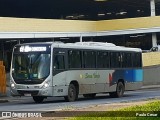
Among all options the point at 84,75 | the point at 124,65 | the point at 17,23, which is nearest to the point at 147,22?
the point at 17,23

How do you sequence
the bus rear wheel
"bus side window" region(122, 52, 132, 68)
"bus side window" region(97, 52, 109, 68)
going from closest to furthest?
"bus side window" region(97, 52, 109, 68)
the bus rear wheel
"bus side window" region(122, 52, 132, 68)

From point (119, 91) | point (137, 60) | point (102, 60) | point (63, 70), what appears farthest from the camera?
point (137, 60)

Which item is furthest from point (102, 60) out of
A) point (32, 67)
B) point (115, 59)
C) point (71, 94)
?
point (32, 67)

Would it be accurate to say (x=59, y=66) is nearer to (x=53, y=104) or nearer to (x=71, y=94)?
(x=71, y=94)

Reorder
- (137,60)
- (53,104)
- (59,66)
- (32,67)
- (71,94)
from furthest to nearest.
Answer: (137,60)
(71,94)
(59,66)
(32,67)
(53,104)

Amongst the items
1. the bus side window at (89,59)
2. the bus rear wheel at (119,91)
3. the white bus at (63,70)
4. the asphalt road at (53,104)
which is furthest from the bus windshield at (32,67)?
the bus rear wheel at (119,91)

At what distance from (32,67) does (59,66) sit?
1389 mm

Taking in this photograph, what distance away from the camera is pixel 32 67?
24.3 metres

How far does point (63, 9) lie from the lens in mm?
69188

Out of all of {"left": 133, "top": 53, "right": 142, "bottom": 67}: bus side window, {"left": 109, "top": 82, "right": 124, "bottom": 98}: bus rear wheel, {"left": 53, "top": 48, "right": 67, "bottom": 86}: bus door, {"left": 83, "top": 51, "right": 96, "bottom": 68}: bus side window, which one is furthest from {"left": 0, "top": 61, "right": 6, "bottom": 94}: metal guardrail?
{"left": 53, "top": 48, "right": 67, "bottom": 86}: bus door

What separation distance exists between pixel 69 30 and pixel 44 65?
88.2 feet

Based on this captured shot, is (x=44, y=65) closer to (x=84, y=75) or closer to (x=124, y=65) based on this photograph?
(x=84, y=75)

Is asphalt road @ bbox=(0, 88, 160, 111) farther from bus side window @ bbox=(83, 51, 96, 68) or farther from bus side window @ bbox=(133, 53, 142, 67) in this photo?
bus side window @ bbox=(133, 53, 142, 67)

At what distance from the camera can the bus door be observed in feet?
80.0
